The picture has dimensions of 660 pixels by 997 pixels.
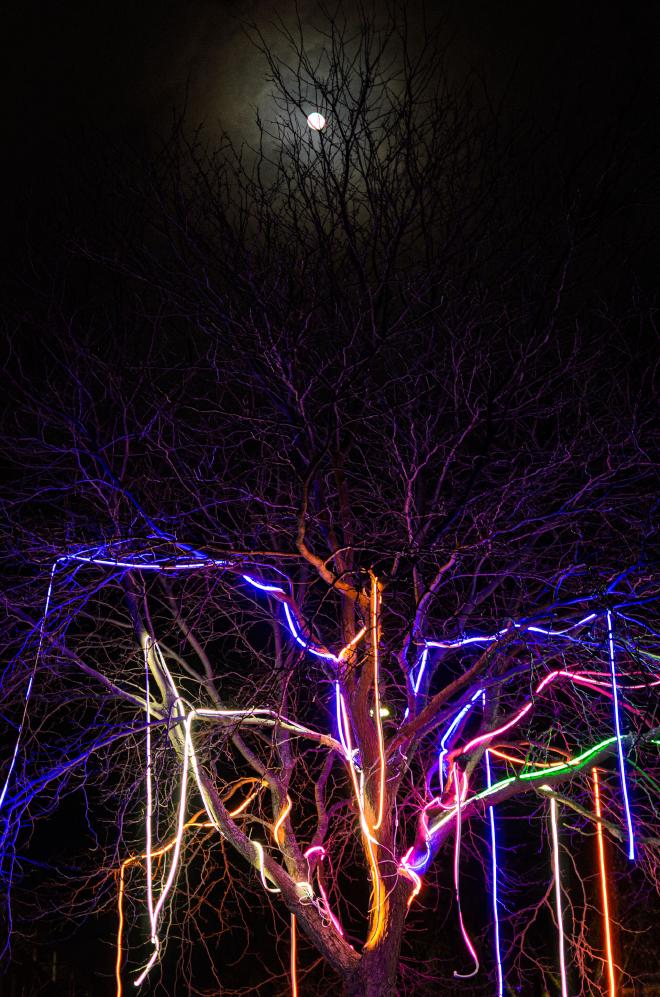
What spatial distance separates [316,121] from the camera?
17.0 feet

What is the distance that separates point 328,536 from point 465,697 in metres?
1.57

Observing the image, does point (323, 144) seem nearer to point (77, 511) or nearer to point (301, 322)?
point (301, 322)

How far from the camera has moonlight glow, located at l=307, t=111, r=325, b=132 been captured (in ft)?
16.9

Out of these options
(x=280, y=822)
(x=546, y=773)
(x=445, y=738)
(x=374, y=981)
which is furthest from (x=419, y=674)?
(x=374, y=981)

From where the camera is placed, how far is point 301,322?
18.9ft

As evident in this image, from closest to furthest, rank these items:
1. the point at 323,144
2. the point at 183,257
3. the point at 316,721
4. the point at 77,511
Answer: the point at 323,144, the point at 183,257, the point at 77,511, the point at 316,721

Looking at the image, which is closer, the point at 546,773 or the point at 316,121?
the point at 316,121

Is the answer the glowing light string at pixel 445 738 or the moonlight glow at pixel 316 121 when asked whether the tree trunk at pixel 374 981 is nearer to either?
the glowing light string at pixel 445 738

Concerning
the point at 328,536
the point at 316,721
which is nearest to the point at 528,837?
the point at 316,721

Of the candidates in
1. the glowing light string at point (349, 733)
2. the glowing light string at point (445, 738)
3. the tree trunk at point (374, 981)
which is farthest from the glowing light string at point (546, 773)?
the tree trunk at point (374, 981)

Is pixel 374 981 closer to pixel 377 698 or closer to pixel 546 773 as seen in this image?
Result: pixel 546 773

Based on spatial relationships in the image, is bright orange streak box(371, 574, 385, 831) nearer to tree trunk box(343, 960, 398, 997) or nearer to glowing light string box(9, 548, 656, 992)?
glowing light string box(9, 548, 656, 992)

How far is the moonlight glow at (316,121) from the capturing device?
16.9ft

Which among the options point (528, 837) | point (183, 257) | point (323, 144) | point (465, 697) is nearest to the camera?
point (323, 144)
